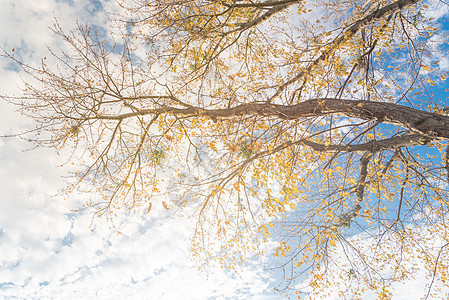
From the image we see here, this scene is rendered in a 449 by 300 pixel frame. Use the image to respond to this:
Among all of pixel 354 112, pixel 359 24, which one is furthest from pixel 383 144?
pixel 359 24

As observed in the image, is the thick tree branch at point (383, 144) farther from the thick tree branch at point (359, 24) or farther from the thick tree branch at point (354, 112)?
the thick tree branch at point (359, 24)

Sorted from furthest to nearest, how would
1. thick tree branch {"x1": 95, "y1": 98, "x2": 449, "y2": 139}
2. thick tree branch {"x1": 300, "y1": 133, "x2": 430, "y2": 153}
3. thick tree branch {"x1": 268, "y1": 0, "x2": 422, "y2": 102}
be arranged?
1. thick tree branch {"x1": 268, "y1": 0, "x2": 422, "y2": 102}
2. thick tree branch {"x1": 300, "y1": 133, "x2": 430, "y2": 153}
3. thick tree branch {"x1": 95, "y1": 98, "x2": 449, "y2": 139}

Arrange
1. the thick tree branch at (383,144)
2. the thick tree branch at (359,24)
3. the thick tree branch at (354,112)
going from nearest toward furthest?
the thick tree branch at (354,112)
the thick tree branch at (383,144)
the thick tree branch at (359,24)

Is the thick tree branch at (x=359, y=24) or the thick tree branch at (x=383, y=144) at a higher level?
the thick tree branch at (x=359, y=24)

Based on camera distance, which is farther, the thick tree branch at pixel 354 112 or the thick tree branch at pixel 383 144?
the thick tree branch at pixel 383 144

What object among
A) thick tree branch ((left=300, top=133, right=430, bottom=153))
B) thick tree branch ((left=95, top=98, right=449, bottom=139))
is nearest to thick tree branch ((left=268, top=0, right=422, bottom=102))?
thick tree branch ((left=95, top=98, right=449, bottom=139))

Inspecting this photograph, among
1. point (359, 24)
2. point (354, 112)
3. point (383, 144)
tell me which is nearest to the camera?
point (354, 112)

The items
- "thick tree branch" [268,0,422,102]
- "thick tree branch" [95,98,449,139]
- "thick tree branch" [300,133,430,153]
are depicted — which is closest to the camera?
"thick tree branch" [95,98,449,139]

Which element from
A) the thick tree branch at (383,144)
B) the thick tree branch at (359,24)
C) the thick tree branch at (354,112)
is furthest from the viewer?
the thick tree branch at (359,24)

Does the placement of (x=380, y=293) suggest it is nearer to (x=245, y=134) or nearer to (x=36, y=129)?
(x=245, y=134)

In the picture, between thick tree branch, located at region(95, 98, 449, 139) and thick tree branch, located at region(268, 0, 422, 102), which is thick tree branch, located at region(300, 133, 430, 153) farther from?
thick tree branch, located at region(268, 0, 422, 102)

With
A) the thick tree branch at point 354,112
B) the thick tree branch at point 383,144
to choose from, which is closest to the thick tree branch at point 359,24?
the thick tree branch at point 354,112

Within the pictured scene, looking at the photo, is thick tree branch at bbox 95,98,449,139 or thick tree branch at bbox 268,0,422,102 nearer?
thick tree branch at bbox 95,98,449,139

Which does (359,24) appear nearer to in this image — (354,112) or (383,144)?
(383,144)
